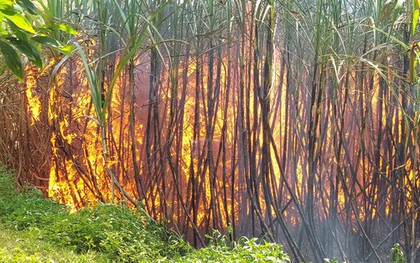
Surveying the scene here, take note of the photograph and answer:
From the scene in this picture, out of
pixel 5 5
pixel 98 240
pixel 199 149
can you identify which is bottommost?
pixel 98 240

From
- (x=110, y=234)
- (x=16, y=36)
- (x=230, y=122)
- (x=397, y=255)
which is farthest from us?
(x=230, y=122)

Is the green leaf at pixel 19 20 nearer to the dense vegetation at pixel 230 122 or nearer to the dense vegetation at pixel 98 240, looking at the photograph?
the dense vegetation at pixel 98 240

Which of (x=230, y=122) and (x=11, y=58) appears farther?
(x=230, y=122)

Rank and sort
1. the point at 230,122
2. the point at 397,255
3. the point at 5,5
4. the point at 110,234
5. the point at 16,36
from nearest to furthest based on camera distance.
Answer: the point at 5,5, the point at 16,36, the point at 110,234, the point at 397,255, the point at 230,122

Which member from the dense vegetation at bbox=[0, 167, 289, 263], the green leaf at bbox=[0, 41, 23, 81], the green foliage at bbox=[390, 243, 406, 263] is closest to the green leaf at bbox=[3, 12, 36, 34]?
the green leaf at bbox=[0, 41, 23, 81]

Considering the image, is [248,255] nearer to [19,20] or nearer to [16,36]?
[16,36]

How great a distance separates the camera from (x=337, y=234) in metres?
3.26

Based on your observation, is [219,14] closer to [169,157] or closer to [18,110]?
[169,157]

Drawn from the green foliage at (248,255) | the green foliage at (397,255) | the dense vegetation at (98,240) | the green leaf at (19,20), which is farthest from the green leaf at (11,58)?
the green foliage at (397,255)

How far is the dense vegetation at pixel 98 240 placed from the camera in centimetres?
235

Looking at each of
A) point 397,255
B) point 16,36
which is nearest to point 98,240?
point 16,36

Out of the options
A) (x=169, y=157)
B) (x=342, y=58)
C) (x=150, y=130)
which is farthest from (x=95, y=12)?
(x=342, y=58)

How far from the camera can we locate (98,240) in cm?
271

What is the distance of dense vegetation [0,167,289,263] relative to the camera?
2350 mm
